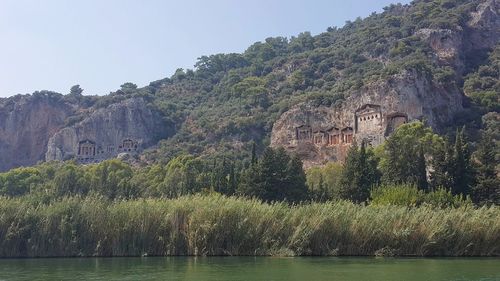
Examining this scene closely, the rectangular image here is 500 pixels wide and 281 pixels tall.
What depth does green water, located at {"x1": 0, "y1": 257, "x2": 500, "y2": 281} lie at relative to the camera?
1041 inches

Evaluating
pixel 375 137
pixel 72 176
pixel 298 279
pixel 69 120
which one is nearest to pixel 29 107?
pixel 69 120

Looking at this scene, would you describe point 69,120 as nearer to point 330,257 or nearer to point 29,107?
point 29,107

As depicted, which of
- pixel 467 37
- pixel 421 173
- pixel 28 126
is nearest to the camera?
pixel 421 173

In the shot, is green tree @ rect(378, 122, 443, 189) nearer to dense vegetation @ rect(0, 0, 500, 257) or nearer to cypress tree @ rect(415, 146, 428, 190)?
cypress tree @ rect(415, 146, 428, 190)

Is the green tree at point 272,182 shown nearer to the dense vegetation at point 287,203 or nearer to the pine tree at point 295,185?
the pine tree at point 295,185

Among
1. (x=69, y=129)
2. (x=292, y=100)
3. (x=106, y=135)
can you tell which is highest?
(x=292, y=100)

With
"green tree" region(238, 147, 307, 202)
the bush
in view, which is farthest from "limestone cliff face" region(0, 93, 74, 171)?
the bush

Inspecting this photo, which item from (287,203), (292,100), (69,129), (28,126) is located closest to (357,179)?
(287,203)

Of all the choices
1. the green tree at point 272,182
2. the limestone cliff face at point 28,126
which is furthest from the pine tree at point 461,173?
the limestone cliff face at point 28,126

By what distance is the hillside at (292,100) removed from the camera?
327 feet

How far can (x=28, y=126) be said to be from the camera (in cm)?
13800

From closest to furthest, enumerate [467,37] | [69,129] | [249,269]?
1. [249,269]
2. [69,129]
3. [467,37]

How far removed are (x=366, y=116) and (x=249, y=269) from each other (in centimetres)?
7218

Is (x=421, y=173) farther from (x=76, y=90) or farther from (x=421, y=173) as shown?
(x=76, y=90)
